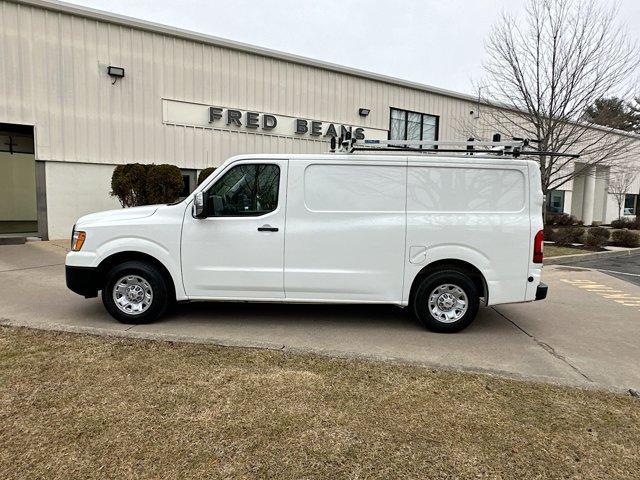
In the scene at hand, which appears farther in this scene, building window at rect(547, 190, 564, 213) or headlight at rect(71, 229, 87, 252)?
building window at rect(547, 190, 564, 213)

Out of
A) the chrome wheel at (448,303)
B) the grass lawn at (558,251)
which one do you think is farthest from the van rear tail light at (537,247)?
the grass lawn at (558,251)

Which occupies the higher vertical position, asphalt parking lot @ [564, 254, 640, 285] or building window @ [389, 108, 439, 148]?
building window @ [389, 108, 439, 148]

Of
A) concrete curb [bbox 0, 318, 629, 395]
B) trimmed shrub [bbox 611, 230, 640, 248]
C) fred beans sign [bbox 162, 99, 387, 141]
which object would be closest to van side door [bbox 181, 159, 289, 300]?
concrete curb [bbox 0, 318, 629, 395]

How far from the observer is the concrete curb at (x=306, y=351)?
3.94 m

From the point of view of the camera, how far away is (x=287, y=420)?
3152 millimetres

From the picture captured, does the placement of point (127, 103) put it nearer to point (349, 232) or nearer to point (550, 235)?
point (349, 232)

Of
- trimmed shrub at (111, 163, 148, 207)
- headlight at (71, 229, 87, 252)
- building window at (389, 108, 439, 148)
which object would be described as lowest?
headlight at (71, 229, 87, 252)

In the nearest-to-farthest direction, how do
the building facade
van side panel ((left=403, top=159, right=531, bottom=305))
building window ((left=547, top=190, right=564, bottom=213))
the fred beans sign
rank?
1. van side panel ((left=403, top=159, right=531, bottom=305))
2. the building facade
3. the fred beans sign
4. building window ((left=547, top=190, right=564, bottom=213))

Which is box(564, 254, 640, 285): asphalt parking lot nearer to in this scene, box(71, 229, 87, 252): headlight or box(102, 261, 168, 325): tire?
box(102, 261, 168, 325): tire

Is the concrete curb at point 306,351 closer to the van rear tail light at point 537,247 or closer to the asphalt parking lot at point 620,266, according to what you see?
the van rear tail light at point 537,247

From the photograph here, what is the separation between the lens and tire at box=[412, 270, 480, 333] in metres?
5.33

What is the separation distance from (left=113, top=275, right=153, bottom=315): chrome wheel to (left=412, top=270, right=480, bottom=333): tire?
3234 millimetres

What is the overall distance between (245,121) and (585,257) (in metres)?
11.8

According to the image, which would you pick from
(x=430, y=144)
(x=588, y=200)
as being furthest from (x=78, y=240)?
(x=588, y=200)
